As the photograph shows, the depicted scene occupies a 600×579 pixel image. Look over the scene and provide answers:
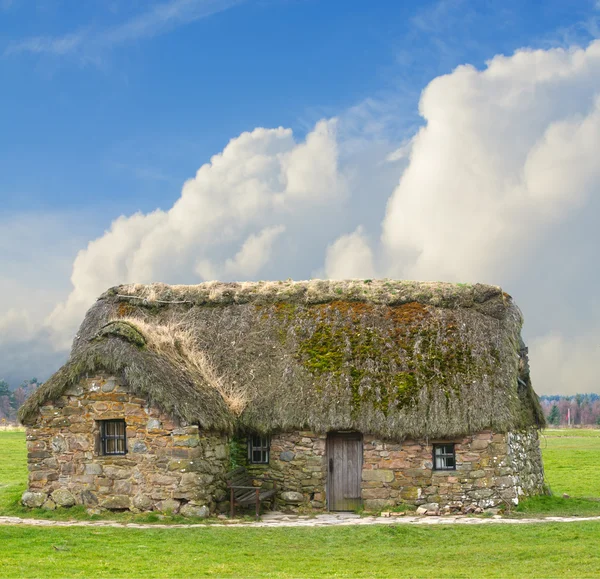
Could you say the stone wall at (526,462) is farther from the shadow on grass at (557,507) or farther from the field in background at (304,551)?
the field in background at (304,551)

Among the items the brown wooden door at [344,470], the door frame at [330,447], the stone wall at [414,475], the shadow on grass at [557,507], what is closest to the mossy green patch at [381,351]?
the door frame at [330,447]

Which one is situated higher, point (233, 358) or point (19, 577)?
point (233, 358)

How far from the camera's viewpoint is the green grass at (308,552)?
14625 mm

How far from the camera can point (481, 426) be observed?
22.3 meters

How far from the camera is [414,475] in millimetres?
22547

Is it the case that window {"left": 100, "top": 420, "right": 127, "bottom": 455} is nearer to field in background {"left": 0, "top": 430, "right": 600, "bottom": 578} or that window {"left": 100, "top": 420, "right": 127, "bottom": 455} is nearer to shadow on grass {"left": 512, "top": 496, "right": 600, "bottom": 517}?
field in background {"left": 0, "top": 430, "right": 600, "bottom": 578}

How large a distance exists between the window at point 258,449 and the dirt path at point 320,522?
7.45 feet

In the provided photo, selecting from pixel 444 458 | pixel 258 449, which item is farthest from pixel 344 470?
pixel 444 458

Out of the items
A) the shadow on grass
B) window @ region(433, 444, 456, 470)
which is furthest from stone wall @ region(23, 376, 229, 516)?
the shadow on grass

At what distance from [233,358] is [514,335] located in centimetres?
889

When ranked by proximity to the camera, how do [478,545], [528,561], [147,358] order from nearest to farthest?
[528,561] < [478,545] < [147,358]

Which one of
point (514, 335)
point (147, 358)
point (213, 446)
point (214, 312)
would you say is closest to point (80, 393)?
point (147, 358)

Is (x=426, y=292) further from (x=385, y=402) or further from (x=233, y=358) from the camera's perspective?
(x=233, y=358)

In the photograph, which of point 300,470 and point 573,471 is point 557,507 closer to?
point 300,470
